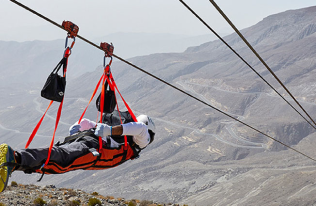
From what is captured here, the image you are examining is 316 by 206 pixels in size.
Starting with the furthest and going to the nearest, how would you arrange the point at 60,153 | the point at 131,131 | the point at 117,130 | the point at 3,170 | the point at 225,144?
the point at 225,144, the point at 131,131, the point at 117,130, the point at 60,153, the point at 3,170

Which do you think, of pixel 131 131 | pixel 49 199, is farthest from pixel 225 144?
pixel 131 131

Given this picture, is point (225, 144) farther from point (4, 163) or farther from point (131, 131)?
point (4, 163)

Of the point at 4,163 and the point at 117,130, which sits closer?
the point at 4,163

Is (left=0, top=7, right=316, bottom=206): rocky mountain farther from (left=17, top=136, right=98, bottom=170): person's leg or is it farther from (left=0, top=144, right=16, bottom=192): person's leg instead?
(left=0, top=144, right=16, bottom=192): person's leg

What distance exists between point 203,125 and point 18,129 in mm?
117028

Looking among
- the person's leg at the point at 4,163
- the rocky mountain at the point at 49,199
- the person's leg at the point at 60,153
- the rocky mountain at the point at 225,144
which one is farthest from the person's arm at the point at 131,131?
the rocky mountain at the point at 225,144

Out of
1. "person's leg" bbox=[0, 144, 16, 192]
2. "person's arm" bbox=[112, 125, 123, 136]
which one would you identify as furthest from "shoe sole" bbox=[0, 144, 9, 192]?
"person's arm" bbox=[112, 125, 123, 136]

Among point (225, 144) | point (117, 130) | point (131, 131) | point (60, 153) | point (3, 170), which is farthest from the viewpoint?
point (225, 144)

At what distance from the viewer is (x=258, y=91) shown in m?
128

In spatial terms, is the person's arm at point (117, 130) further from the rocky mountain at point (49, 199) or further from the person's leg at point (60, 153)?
the rocky mountain at point (49, 199)

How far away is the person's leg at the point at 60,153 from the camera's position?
451 cm

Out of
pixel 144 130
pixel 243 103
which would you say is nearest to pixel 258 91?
pixel 243 103

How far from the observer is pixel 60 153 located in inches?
200

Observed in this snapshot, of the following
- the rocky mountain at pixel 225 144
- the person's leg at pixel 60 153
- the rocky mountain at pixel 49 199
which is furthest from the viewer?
the rocky mountain at pixel 225 144
